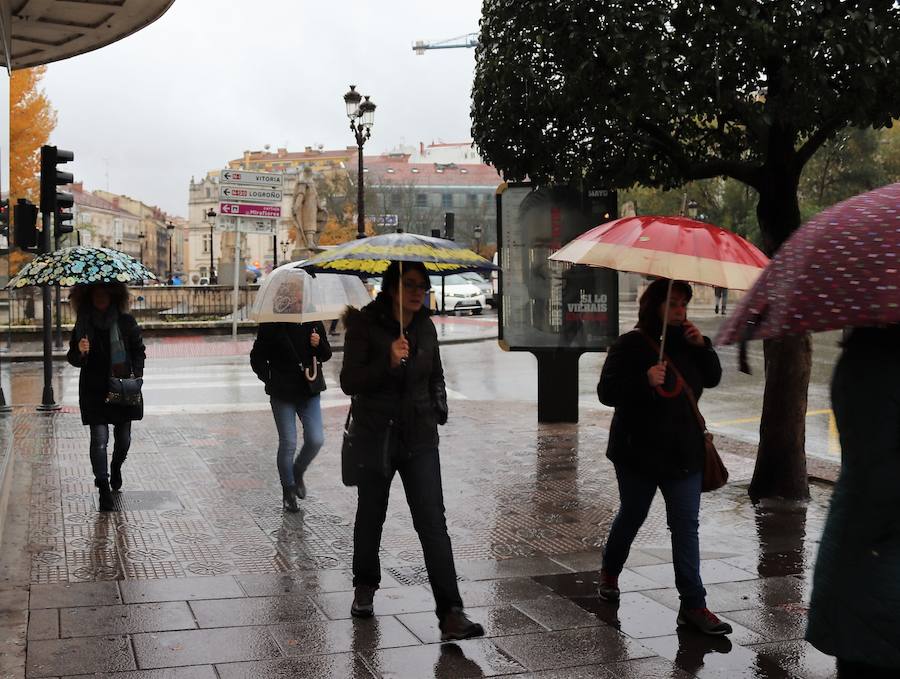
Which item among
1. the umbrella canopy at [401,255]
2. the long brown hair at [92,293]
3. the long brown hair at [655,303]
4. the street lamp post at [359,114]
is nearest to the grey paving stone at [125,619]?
the umbrella canopy at [401,255]

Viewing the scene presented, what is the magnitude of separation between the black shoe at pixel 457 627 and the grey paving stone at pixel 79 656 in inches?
55.2

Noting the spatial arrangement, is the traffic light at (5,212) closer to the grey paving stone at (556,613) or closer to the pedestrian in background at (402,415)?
the pedestrian in background at (402,415)

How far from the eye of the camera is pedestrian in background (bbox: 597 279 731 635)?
501cm

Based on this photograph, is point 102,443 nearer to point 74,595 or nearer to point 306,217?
point 74,595

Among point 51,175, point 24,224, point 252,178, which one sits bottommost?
point 24,224

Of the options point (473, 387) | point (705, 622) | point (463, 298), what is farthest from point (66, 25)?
point (463, 298)

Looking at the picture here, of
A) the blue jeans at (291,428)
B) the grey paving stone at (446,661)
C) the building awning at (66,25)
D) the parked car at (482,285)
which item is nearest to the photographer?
the grey paving stone at (446,661)

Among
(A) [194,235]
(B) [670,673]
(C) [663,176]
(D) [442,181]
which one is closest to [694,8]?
(C) [663,176]

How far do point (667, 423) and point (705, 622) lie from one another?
0.96 metres

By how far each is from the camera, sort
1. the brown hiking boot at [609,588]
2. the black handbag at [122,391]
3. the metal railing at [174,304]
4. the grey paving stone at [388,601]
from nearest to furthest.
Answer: the grey paving stone at [388,601]
the brown hiking boot at [609,588]
the black handbag at [122,391]
the metal railing at [174,304]

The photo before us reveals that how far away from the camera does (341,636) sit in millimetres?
4957

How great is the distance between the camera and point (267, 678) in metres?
4.39

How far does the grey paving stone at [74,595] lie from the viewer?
212 inches

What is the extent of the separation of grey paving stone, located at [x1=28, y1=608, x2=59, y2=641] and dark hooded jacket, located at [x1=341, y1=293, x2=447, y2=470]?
165cm
